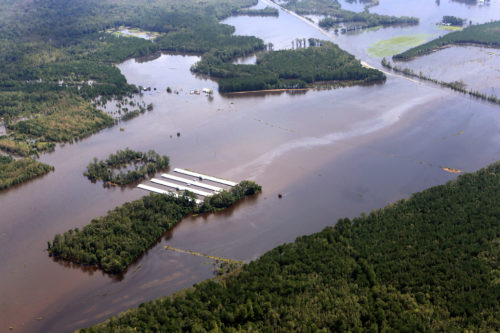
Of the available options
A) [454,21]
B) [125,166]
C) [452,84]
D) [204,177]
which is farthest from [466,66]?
[125,166]

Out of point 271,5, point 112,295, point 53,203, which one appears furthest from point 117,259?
point 271,5

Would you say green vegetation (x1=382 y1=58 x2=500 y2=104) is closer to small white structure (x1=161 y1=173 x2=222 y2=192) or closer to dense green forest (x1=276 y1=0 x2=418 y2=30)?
dense green forest (x1=276 y1=0 x2=418 y2=30)

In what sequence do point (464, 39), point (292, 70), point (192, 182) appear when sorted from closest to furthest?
point (192, 182) < point (292, 70) < point (464, 39)

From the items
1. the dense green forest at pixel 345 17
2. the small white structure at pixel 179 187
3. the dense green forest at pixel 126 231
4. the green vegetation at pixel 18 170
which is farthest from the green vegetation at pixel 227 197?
the dense green forest at pixel 345 17

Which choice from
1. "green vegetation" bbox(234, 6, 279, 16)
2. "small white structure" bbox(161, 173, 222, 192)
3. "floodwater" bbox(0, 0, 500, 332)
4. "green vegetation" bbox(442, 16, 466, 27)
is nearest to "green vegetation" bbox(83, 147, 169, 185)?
"floodwater" bbox(0, 0, 500, 332)

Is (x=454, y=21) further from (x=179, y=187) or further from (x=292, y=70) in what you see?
(x=179, y=187)

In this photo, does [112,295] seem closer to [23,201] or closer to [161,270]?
[161,270]
